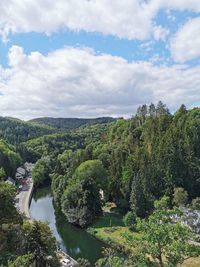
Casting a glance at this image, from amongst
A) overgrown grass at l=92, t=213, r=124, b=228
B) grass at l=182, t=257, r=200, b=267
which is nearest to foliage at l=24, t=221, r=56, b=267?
grass at l=182, t=257, r=200, b=267

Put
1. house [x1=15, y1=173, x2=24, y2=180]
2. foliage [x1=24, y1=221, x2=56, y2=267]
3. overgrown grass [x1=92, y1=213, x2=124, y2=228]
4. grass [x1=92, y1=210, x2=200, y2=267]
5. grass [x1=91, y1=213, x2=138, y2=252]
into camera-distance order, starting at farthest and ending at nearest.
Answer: house [x1=15, y1=173, x2=24, y2=180]
overgrown grass [x1=92, y1=213, x2=124, y2=228]
grass [x1=91, y1=213, x2=138, y2=252]
grass [x1=92, y1=210, x2=200, y2=267]
foliage [x1=24, y1=221, x2=56, y2=267]

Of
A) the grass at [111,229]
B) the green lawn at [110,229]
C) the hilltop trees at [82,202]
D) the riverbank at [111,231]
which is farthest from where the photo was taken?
the hilltop trees at [82,202]

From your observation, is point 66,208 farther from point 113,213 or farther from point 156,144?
point 156,144

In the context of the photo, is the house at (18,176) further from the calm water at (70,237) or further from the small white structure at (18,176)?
the calm water at (70,237)

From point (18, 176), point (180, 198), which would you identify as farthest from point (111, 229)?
point (18, 176)

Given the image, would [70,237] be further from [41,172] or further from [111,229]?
[41,172]

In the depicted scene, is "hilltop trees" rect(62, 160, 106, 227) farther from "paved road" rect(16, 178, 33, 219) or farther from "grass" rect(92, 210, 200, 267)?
"paved road" rect(16, 178, 33, 219)

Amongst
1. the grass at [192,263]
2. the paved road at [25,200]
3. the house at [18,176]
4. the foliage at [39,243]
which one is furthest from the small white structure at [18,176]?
the foliage at [39,243]

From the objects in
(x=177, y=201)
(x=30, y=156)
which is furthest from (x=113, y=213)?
(x=30, y=156)
